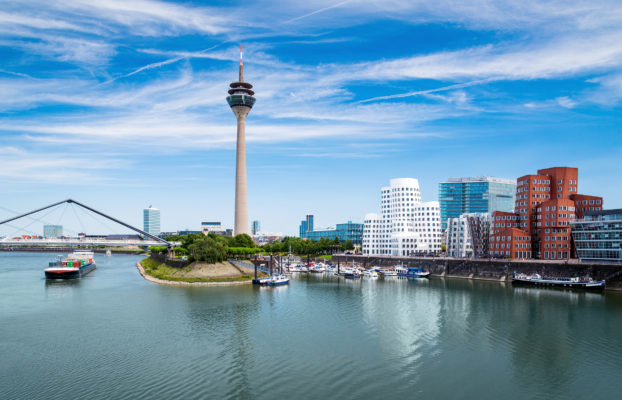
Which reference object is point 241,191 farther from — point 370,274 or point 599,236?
point 599,236

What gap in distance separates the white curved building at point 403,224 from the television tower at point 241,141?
37.4m

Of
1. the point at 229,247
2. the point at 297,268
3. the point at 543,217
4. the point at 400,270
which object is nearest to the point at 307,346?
the point at 400,270

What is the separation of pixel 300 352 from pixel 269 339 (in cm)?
479

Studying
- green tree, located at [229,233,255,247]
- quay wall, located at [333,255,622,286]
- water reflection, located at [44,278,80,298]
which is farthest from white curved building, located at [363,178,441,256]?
water reflection, located at [44,278,80,298]

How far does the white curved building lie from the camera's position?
396ft

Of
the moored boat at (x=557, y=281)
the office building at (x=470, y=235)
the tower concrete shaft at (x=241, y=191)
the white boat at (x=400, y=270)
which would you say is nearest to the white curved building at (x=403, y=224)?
the office building at (x=470, y=235)

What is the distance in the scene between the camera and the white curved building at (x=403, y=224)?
396ft

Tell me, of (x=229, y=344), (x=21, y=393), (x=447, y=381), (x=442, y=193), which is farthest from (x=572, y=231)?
(x=442, y=193)

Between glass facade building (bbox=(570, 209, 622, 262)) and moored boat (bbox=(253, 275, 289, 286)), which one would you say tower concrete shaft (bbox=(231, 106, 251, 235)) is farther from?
glass facade building (bbox=(570, 209, 622, 262))

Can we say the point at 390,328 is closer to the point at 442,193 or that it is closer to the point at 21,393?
the point at 21,393

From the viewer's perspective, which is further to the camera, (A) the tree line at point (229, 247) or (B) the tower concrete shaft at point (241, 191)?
(B) the tower concrete shaft at point (241, 191)

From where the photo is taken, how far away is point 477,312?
1982 inches

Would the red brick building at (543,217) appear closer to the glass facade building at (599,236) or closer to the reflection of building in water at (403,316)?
the glass facade building at (599,236)

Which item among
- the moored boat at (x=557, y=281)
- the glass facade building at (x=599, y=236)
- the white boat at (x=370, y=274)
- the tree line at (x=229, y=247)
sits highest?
the glass facade building at (x=599, y=236)
